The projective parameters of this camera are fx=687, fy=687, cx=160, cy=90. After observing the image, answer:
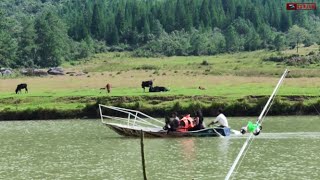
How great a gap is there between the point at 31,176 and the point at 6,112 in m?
29.2

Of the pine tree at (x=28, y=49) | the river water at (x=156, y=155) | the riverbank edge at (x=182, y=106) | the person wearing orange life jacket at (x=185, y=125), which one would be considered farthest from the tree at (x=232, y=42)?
the person wearing orange life jacket at (x=185, y=125)

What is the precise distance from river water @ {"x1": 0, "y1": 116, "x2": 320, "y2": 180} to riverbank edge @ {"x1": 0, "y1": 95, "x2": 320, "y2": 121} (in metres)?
5.44

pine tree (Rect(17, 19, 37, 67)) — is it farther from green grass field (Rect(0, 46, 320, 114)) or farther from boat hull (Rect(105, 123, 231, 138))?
boat hull (Rect(105, 123, 231, 138))

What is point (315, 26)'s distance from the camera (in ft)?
595

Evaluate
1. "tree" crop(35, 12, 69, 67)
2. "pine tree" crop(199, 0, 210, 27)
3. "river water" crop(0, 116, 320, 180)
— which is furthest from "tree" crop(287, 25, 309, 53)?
"river water" crop(0, 116, 320, 180)

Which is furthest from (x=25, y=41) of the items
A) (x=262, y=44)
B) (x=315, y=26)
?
(x=315, y=26)

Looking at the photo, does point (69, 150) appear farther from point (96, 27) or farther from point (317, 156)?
point (96, 27)

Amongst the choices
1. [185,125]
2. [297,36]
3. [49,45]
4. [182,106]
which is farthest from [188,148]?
[297,36]

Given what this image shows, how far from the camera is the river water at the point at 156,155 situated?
30178 mm

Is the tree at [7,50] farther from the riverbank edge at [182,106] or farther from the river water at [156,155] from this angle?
the river water at [156,155]

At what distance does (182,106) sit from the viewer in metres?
55.1

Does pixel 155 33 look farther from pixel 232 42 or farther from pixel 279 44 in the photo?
pixel 279 44

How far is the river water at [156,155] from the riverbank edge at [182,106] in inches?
214

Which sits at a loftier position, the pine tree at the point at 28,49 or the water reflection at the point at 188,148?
the pine tree at the point at 28,49
